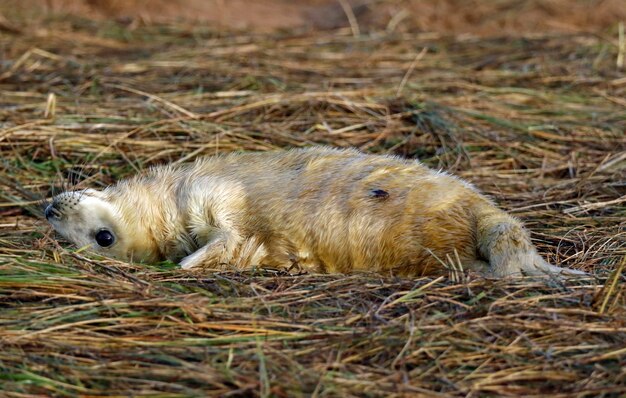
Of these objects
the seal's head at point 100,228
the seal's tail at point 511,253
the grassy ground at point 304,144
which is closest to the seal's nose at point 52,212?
the seal's head at point 100,228

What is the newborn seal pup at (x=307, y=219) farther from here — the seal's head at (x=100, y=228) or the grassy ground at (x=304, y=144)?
the grassy ground at (x=304, y=144)

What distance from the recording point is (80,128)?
20.0ft

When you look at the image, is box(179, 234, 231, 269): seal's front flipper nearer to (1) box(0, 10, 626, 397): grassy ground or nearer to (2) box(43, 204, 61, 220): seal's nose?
(1) box(0, 10, 626, 397): grassy ground

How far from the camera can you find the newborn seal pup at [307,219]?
4.13 metres

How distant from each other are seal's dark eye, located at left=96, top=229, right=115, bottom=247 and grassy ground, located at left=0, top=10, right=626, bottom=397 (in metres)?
0.23

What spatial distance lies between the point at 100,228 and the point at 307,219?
990 millimetres

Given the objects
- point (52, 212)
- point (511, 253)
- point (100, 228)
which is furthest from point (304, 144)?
point (511, 253)

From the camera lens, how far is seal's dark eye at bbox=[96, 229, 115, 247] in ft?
14.9

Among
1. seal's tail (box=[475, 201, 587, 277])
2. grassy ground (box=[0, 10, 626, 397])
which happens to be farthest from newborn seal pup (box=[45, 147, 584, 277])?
grassy ground (box=[0, 10, 626, 397])

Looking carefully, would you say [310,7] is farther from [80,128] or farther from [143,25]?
[80,128]

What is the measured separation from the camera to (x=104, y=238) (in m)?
4.55

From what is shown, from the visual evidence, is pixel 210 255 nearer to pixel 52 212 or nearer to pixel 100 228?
pixel 100 228

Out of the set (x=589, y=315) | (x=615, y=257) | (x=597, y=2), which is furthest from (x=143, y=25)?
(x=589, y=315)

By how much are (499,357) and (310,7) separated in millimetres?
8428
